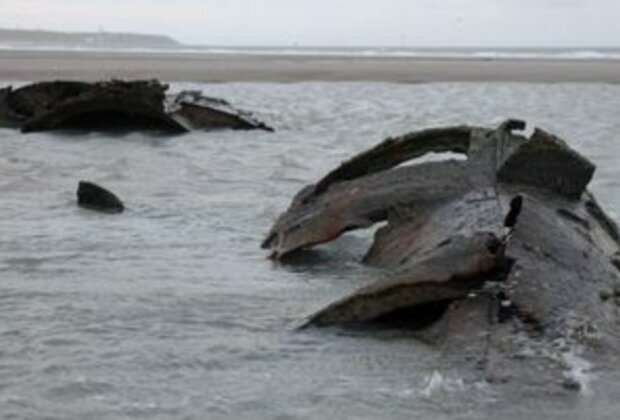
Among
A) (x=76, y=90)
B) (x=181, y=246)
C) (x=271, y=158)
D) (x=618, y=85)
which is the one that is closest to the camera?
(x=181, y=246)

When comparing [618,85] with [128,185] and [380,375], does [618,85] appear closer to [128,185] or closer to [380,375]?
[128,185]

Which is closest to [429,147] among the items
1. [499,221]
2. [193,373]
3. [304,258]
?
[304,258]

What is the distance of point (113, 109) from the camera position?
21047 mm

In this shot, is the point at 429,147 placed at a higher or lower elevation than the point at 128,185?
higher

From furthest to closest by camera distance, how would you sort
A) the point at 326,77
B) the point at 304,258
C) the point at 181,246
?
the point at 326,77, the point at 181,246, the point at 304,258

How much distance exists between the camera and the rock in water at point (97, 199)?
11.7 metres

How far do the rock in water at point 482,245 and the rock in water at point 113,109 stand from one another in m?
11.3

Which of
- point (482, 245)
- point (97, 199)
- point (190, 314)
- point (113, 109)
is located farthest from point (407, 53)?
point (482, 245)

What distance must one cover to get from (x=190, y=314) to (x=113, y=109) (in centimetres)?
1437

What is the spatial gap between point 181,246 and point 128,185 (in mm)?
4675

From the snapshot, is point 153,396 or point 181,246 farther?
point 181,246

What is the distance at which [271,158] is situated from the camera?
57.5ft

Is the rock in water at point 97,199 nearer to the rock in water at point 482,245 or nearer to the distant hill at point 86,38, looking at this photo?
the rock in water at point 482,245

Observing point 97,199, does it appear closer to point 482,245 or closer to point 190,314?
point 190,314
